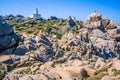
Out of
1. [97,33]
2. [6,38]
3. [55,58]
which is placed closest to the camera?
[6,38]

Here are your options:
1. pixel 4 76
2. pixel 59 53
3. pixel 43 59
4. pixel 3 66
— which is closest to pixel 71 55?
pixel 59 53

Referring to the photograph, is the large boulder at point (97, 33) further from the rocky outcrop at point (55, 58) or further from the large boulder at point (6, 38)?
the large boulder at point (6, 38)

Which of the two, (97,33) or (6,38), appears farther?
(97,33)

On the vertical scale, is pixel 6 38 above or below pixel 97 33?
below

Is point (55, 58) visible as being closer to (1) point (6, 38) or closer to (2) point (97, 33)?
(1) point (6, 38)

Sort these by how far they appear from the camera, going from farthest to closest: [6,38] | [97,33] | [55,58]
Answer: [97,33], [55,58], [6,38]

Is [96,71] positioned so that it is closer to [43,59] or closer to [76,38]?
[43,59]

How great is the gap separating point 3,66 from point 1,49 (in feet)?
21.3

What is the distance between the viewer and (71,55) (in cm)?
5184

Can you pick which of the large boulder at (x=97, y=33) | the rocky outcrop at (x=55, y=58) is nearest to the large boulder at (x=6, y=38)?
the rocky outcrop at (x=55, y=58)

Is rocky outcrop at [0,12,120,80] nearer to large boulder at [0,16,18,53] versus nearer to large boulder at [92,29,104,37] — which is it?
large boulder at [0,16,18,53]

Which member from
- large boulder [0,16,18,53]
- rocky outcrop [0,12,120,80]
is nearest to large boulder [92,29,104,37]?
rocky outcrop [0,12,120,80]

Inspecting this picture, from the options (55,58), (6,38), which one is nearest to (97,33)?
(55,58)

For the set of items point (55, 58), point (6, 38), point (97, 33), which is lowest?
point (55, 58)
